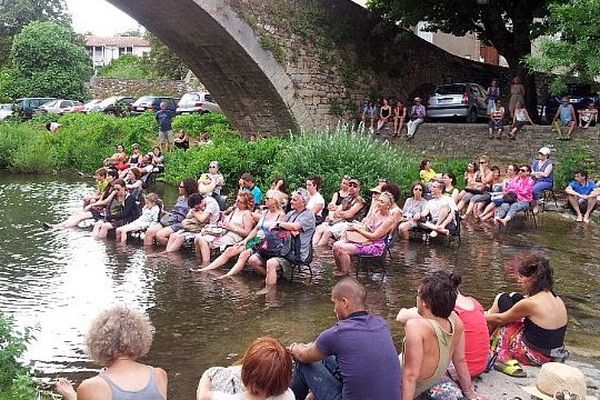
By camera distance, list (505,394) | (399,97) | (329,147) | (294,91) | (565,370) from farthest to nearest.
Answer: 1. (399,97)
2. (294,91)
3. (329,147)
4. (505,394)
5. (565,370)

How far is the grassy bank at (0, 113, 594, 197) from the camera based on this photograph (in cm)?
1362

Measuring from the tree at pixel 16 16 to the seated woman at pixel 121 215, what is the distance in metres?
38.4

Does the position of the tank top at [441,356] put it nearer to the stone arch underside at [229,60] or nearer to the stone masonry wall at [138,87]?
the stone arch underside at [229,60]

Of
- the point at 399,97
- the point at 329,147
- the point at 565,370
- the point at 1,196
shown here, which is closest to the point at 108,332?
the point at 565,370

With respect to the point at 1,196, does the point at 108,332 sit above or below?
above

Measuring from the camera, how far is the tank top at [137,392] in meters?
3.21

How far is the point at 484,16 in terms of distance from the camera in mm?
20969

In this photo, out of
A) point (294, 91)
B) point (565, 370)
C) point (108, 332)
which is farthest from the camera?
point (294, 91)

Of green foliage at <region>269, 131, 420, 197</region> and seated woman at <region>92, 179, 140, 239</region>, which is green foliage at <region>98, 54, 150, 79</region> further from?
seated woman at <region>92, 179, 140, 239</region>

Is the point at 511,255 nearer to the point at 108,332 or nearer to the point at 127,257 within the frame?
the point at 127,257

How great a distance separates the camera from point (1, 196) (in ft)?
50.0

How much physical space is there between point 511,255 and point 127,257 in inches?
193

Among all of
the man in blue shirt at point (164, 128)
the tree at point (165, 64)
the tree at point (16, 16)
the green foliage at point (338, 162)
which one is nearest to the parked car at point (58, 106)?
the tree at point (165, 64)

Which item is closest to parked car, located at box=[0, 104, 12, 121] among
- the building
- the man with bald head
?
the man with bald head
